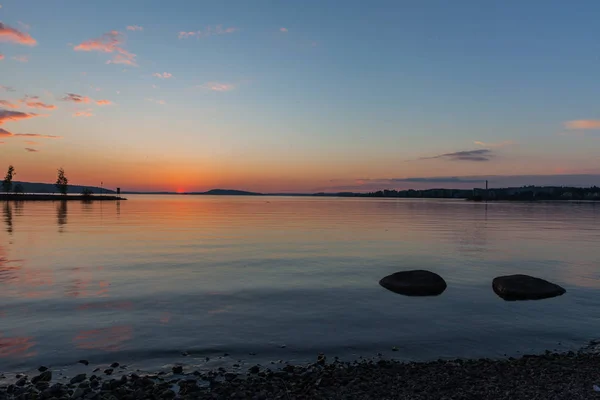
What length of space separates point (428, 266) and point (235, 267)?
14392 millimetres

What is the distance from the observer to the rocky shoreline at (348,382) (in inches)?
384

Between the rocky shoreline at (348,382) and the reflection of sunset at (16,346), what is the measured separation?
185 cm

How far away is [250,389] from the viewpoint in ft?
33.4

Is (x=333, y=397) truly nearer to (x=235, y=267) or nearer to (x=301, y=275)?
(x=301, y=275)

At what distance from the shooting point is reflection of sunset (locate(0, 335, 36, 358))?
12812mm

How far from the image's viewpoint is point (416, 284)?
880 inches

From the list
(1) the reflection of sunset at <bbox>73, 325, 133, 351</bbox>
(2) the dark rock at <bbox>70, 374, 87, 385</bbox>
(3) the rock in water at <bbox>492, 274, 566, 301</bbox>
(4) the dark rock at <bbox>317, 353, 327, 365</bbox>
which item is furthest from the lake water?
(2) the dark rock at <bbox>70, 374, 87, 385</bbox>

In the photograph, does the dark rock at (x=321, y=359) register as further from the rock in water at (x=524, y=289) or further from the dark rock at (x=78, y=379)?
the rock in water at (x=524, y=289)

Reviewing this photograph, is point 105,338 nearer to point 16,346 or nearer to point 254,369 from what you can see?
point 16,346

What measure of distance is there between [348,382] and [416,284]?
12.8m

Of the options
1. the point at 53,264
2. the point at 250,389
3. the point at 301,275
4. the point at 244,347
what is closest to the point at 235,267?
the point at 301,275

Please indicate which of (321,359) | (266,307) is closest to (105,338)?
(266,307)

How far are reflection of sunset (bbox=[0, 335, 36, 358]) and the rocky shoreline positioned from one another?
6.06 ft

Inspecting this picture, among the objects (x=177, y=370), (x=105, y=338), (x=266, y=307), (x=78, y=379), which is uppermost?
(x=78, y=379)
